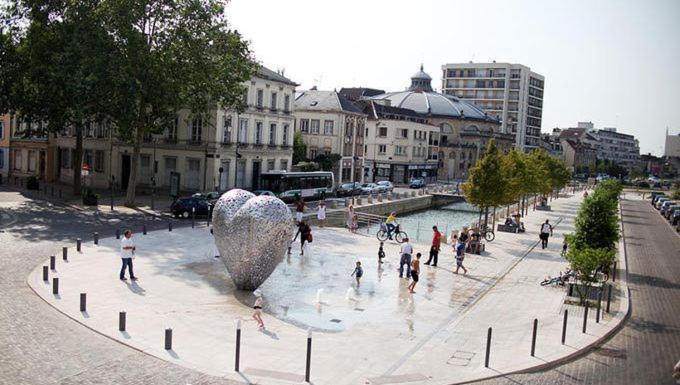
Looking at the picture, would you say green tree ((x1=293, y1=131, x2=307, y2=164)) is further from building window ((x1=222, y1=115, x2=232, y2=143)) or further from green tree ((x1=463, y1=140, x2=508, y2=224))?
green tree ((x1=463, y1=140, x2=508, y2=224))

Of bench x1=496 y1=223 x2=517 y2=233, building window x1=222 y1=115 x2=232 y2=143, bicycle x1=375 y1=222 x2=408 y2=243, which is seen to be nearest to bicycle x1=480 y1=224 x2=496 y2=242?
bench x1=496 y1=223 x2=517 y2=233

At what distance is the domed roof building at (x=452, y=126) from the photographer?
118 metres

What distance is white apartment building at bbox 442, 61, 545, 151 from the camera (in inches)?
6299

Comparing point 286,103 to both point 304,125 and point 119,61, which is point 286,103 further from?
point 119,61

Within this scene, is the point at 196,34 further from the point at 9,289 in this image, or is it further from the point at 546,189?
the point at 546,189

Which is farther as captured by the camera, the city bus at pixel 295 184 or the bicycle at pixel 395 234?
the city bus at pixel 295 184

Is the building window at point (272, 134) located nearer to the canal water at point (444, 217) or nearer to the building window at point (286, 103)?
the building window at point (286, 103)

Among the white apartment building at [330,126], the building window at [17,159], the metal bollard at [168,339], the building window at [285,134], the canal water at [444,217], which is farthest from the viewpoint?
the white apartment building at [330,126]

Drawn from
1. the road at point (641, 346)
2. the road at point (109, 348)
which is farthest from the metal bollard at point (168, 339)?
the road at point (641, 346)

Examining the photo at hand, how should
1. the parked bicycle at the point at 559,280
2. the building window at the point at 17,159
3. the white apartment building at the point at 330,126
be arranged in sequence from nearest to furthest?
the parked bicycle at the point at 559,280
the building window at the point at 17,159
the white apartment building at the point at 330,126

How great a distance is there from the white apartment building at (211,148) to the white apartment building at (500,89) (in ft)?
357

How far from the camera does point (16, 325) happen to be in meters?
15.8

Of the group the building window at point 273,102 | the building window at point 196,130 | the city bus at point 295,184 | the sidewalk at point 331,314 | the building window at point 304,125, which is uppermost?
the building window at point 273,102

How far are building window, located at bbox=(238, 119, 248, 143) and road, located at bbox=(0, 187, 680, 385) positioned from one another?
88.6 ft
